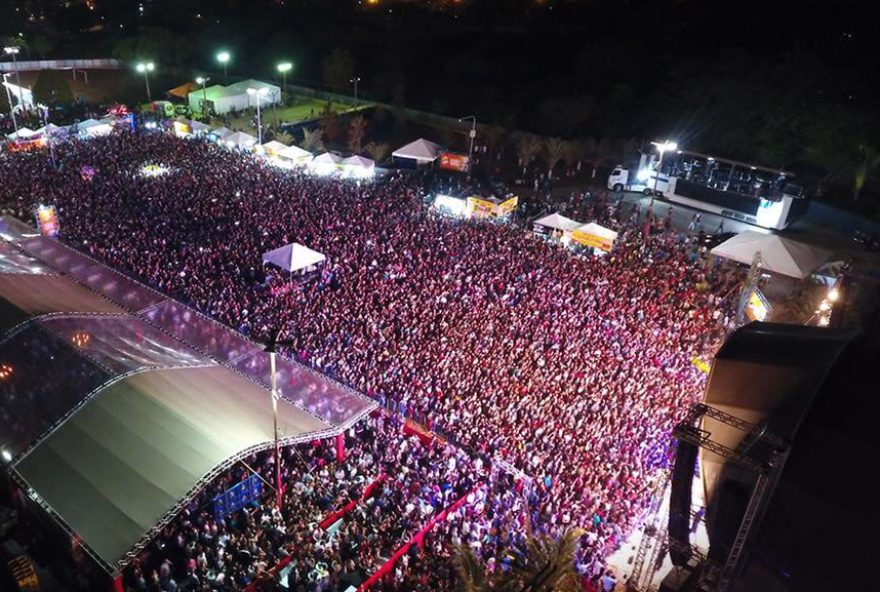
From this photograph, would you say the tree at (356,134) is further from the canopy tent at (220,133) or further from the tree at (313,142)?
the canopy tent at (220,133)

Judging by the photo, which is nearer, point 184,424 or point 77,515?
point 77,515

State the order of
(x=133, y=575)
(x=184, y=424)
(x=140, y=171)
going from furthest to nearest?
(x=140, y=171) < (x=184, y=424) < (x=133, y=575)

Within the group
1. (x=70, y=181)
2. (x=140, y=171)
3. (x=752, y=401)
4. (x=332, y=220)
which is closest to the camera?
(x=752, y=401)

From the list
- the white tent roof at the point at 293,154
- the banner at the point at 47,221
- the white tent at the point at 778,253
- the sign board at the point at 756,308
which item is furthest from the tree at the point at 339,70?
the sign board at the point at 756,308

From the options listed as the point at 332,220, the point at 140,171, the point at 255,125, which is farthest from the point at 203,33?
the point at 332,220

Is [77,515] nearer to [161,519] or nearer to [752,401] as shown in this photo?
[161,519]

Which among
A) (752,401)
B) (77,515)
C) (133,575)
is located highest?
(752,401)

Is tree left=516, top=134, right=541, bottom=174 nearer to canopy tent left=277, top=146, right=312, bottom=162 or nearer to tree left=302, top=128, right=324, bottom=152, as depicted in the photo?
tree left=302, top=128, right=324, bottom=152
